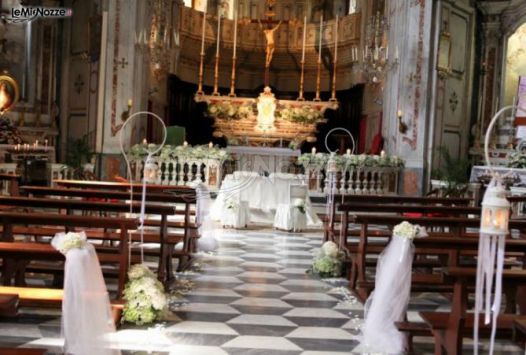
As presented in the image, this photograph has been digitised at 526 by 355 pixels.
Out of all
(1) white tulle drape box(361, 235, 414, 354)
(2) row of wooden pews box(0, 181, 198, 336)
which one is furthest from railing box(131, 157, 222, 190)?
(1) white tulle drape box(361, 235, 414, 354)

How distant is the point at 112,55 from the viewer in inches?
657

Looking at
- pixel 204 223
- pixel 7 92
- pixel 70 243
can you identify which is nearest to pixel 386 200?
pixel 204 223

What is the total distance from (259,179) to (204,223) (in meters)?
3.55

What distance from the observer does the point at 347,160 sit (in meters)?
15.7

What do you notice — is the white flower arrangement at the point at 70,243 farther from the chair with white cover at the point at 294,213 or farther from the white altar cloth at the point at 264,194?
the white altar cloth at the point at 264,194

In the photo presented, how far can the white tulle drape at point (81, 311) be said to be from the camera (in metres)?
4.34

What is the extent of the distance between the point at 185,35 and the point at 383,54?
20.8ft

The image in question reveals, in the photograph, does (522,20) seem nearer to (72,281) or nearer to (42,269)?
(42,269)

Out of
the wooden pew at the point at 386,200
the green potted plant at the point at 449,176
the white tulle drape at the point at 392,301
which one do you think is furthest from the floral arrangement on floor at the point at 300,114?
the white tulle drape at the point at 392,301

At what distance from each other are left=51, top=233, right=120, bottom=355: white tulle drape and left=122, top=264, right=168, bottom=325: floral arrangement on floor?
1.22 meters

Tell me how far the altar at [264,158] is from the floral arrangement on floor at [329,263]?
28.2 feet

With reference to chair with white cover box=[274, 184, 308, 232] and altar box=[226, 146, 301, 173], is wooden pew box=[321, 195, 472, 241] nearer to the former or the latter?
chair with white cover box=[274, 184, 308, 232]

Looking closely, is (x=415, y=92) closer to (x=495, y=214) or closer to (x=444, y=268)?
(x=444, y=268)

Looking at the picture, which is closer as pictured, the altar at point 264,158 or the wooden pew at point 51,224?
the wooden pew at point 51,224
